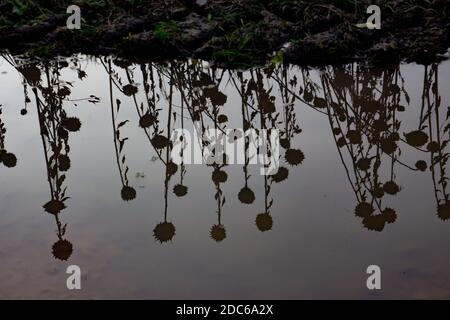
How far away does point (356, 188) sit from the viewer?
2.88 metres

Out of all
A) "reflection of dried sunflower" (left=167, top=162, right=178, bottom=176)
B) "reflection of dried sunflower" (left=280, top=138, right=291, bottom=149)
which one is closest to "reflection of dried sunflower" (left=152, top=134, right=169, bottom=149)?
"reflection of dried sunflower" (left=167, top=162, right=178, bottom=176)

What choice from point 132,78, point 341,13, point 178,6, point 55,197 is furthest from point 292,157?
point 178,6

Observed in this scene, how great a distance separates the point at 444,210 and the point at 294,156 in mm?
868

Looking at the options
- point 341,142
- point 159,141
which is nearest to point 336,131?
point 341,142

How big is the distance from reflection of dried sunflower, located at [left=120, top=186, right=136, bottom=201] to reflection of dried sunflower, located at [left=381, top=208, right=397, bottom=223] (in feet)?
3.99

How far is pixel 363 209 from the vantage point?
8.82 ft

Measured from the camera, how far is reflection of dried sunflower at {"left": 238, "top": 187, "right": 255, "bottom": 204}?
9.24ft

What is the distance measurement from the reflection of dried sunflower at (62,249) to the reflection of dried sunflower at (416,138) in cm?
193

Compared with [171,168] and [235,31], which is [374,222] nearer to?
[171,168]

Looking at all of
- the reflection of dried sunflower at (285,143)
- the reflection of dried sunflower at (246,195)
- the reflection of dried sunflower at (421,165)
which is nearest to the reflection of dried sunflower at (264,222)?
the reflection of dried sunflower at (246,195)

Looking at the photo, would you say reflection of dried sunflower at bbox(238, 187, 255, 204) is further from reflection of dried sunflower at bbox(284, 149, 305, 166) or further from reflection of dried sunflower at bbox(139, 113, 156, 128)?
reflection of dried sunflower at bbox(139, 113, 156, 128)

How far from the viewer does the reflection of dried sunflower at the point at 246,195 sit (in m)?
2.82

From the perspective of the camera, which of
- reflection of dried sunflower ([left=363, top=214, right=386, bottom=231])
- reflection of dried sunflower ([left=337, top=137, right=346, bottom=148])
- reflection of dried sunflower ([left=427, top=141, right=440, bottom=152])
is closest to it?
reflection of dried sunflower ([left=363, top=214, right=386, bottom=231])
